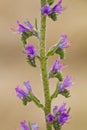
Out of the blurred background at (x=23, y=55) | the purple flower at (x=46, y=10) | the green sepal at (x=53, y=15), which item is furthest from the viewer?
the blurred background at (x=23, y=55)

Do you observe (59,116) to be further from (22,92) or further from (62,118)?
(22,92)

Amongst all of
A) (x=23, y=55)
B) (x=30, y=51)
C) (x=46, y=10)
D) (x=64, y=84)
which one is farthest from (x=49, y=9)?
(x=23, y=55)

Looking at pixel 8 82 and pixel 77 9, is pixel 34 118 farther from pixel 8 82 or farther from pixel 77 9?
pixel 77 9

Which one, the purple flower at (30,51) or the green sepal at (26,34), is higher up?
the green sepal at (26,34)

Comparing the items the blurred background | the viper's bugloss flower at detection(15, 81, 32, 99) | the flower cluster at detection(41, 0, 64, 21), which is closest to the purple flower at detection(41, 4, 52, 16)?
the flower cluster at detection(41, 0, 64, 21)

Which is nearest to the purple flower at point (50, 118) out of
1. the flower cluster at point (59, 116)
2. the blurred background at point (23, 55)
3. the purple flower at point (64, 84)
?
the flower cluster at point (59, 116)

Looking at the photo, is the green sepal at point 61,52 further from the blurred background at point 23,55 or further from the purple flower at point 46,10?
the blurred background at point 23,55

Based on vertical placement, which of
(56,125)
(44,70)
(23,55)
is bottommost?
(23,55)

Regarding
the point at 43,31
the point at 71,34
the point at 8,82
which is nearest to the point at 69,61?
the point at 71,34

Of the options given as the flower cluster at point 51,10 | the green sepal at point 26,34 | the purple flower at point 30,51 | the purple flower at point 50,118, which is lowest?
the purple flower at point 50,118

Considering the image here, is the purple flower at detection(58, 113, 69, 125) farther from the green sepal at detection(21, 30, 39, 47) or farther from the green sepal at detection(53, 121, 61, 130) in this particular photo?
the green sepal at detection(21, 30, 39, 47)

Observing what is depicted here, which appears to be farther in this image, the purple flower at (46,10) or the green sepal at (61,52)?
the green sepal at (61,52)
